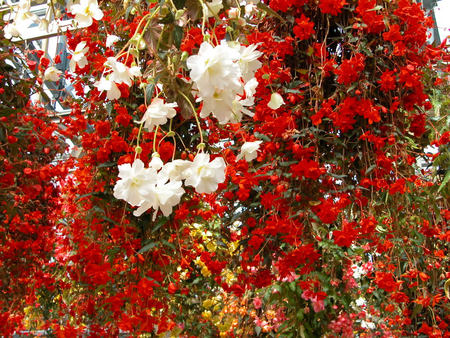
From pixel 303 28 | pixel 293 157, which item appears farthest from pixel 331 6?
pixel 293 157

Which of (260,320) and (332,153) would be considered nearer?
(332,153)

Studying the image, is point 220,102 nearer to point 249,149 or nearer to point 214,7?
point 214,7

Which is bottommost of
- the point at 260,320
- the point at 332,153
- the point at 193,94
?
the point at 260,320

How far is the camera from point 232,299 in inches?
88.3

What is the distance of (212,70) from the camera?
482 millimetres

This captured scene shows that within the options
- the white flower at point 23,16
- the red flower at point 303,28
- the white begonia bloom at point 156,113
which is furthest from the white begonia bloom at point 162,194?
the red flower at point 303,28

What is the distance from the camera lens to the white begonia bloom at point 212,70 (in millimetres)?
478

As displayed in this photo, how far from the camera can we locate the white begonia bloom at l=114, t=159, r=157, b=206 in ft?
1.67

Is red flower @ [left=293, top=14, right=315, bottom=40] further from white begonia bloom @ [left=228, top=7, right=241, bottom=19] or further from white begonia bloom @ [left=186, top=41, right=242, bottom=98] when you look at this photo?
white begonia bloom @ [left=186, top=41, right=242, bottom=98]

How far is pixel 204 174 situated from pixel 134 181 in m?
0.08

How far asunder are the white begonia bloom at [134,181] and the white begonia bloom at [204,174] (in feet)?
0.15

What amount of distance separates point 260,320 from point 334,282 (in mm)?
746

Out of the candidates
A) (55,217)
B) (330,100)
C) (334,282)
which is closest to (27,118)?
(55,217)

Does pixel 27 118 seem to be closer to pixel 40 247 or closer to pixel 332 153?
pixel 40 247
